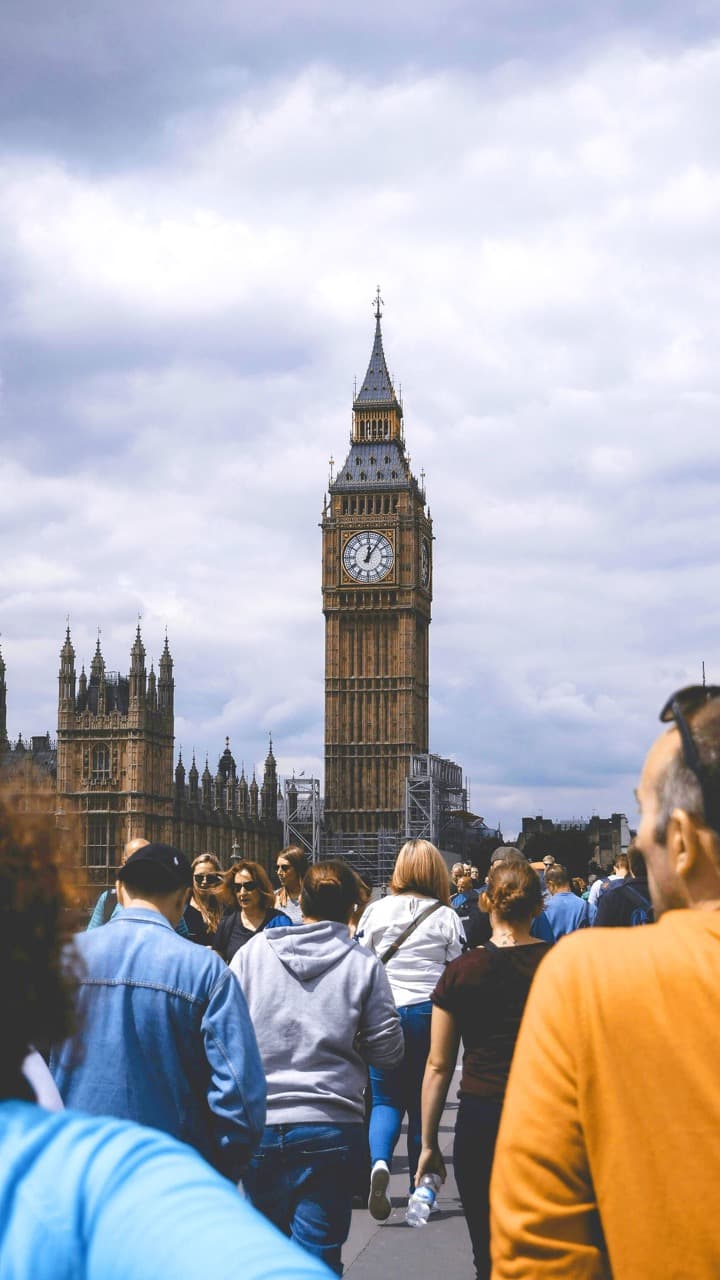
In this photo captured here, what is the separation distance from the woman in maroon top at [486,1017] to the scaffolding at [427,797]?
60.1 m

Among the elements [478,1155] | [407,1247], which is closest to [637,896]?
[478,1155]

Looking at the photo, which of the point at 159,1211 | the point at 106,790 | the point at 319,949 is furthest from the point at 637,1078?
the point at 106,790

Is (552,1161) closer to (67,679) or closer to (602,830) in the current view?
(67,679)

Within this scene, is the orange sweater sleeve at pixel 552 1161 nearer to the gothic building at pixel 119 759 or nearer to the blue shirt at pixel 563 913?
the blue shirt at pixel 563 913

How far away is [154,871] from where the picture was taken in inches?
147

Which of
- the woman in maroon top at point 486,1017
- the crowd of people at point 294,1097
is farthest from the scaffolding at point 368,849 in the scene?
the crowd of people at point 294,1097

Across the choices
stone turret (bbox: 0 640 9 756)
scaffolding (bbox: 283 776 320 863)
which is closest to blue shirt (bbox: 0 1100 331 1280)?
→ stone turret (bbox: 0 640 9 756)

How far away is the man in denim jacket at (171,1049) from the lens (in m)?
3.39

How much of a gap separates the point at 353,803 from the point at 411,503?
591 inches

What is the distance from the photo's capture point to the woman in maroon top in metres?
4.21

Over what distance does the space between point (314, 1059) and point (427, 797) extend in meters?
62.9

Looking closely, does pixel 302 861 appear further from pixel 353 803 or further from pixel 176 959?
pixel 353 803

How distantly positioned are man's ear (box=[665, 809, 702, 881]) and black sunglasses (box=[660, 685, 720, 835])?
0.08 ft

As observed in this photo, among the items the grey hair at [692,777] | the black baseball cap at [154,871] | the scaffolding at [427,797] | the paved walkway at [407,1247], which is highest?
the scaffolding at [427,797]
